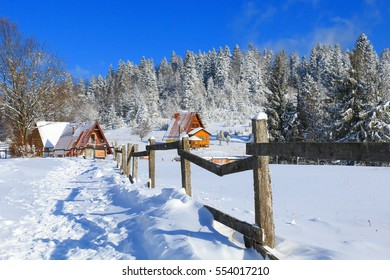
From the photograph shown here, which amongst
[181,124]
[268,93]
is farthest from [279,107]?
[181,124]

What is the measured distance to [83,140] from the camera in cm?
4106

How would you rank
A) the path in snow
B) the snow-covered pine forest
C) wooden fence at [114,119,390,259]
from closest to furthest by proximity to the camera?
wooden fence at [114,119,390,259]
the path in snow
the snow-covered pine forest

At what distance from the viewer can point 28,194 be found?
9.43 metres

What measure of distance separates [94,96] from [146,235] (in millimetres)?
111994

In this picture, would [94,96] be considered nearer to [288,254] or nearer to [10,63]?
[10,63]

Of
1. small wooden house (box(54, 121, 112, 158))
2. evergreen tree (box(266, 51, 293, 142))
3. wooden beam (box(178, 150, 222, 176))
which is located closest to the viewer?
wooden beam (box(178, 150, 222, 176))

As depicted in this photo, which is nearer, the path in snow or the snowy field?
the snowy field

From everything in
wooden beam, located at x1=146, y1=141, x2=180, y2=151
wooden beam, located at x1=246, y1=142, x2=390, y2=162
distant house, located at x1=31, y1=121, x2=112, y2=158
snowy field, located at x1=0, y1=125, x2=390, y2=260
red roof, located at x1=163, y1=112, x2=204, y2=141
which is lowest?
snowy field, located at x1=0, y1=125, x2=390, y2=260

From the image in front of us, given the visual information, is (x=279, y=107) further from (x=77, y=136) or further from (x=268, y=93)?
(x=77, y=136)

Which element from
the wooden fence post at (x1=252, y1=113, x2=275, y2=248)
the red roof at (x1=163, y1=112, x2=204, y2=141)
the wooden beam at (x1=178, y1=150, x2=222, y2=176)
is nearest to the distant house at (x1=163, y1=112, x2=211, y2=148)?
the red roof at (x1=163, y1=112, x2=204, y2=141)

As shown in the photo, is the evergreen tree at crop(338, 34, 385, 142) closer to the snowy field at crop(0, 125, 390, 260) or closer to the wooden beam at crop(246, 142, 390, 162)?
the snowy field at crop(0, 125, 390, 260)

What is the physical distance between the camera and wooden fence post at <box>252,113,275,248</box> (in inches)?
148

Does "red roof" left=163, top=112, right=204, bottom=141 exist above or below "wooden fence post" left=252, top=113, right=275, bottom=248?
above

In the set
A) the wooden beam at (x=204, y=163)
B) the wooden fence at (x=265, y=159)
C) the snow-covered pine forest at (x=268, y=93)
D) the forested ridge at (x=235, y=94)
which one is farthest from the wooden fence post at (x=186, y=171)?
the forested ridge at (x=235, y=94)
